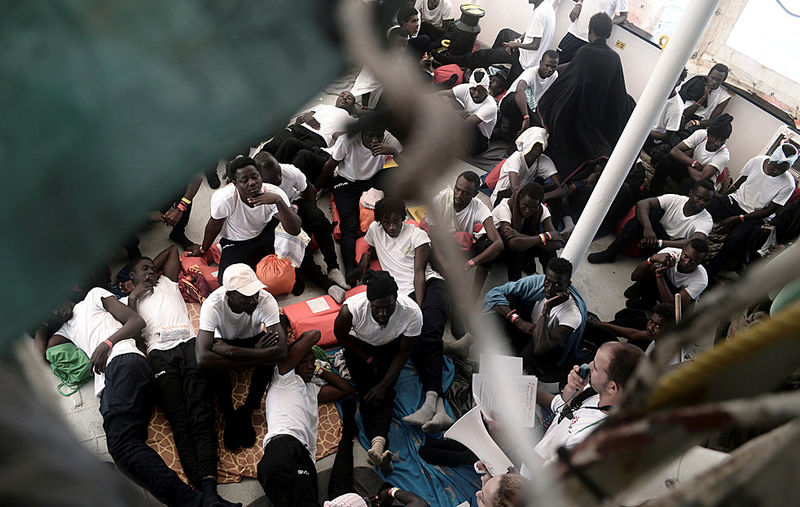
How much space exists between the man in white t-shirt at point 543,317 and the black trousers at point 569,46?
4317mm

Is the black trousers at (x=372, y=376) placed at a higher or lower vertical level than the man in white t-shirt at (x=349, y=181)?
lower

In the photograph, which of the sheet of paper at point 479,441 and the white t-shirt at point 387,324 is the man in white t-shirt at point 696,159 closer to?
the white t-shirt at point 387,324

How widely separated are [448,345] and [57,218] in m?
3.60

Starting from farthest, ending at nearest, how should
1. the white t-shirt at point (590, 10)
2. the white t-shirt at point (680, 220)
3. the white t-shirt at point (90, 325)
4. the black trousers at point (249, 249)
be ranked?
the white t-shirt at point (590, 10) < the white t-shirt at point (680, 220) < the black trousers at point (249, 249) < the white t-shirt at point (90, 325)

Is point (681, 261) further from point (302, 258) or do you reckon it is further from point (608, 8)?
point (608, 8)

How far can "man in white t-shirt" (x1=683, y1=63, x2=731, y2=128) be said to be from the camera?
20.0 feet

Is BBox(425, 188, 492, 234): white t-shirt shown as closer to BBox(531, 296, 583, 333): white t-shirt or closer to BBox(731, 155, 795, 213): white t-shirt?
BBox(531, 296, 583, 333): white t-shirt

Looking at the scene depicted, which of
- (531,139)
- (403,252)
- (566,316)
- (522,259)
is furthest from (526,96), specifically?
(566,316)

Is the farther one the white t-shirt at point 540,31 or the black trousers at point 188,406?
the white t-shirt at point 540,31

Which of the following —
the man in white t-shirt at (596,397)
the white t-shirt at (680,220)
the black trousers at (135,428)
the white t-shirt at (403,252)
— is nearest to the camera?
the man in white t-shirt at (596,397)

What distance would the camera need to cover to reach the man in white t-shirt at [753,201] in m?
4.97

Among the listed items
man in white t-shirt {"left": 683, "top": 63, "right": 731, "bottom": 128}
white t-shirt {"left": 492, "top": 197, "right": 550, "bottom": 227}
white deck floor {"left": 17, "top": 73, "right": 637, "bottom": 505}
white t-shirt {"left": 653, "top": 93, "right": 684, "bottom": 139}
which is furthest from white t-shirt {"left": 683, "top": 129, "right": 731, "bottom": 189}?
white t-shirt {"left": 492, "top": 197, "right": 550, "bottom": 227}

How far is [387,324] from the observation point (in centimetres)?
336

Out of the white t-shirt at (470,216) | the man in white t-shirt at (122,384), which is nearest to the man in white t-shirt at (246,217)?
the man in white t-shirt at (122,384)
